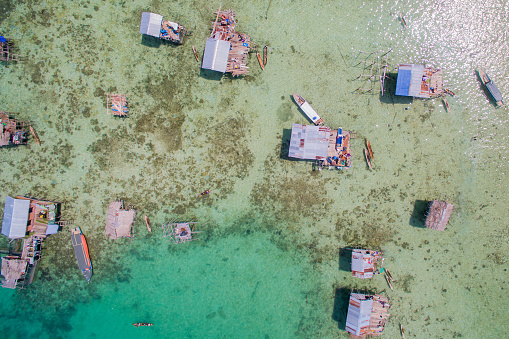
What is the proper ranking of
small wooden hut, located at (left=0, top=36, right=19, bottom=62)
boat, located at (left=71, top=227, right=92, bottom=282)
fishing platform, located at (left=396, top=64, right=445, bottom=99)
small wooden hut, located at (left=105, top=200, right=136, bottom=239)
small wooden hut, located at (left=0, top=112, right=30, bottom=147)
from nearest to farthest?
1. fishing platform, located at (left=396, top=64, right=445, bottom=99)
2. small wooden hut, located at (left=0, top=112, right=30, bottom=147)
3. small wooden hut, located at (left=105, top=200, right=136, bottom=239)
4. small wooden hut, located at (left=0, top=36, right=19, bottom=62)
5. boat, located at (left=71, top=227, right=92, bottom=282)

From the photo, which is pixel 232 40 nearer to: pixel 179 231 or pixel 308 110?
pixel 308 110

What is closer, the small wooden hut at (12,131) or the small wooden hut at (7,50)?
the small wooden hut at (12,131)

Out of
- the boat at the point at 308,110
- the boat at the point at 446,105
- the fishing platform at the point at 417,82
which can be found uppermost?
the fishing platform at the point at 417,82

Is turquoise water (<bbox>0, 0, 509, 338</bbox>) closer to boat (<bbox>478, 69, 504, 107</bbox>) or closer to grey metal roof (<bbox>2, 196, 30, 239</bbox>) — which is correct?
boat (<bbox>478, 69, 504, 107</bbox>)

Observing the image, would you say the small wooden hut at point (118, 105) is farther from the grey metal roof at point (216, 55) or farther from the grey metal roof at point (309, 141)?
the grey metal roof at point (309, 141)

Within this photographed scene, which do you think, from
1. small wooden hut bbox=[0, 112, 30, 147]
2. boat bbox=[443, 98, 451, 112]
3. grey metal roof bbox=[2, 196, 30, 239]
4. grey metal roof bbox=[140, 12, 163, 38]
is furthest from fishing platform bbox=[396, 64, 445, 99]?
grey metal roof bbox=[2, 196, 30, 239]

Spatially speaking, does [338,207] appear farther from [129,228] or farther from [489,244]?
[129,228]

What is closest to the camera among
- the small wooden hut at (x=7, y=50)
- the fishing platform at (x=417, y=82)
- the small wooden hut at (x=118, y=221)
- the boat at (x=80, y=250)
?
the fishing platform at (x=417, y=82)

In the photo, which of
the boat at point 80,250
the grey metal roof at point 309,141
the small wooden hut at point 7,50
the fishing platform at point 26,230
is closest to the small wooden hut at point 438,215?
the grey metal roof at point 309,141

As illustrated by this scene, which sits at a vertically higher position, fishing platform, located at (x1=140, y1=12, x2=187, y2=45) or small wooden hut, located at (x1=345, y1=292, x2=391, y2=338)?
fishing platform, located at (x1=140, y1=12, x2=187, y2=45)

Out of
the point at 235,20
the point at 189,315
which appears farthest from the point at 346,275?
the point at 235,20
